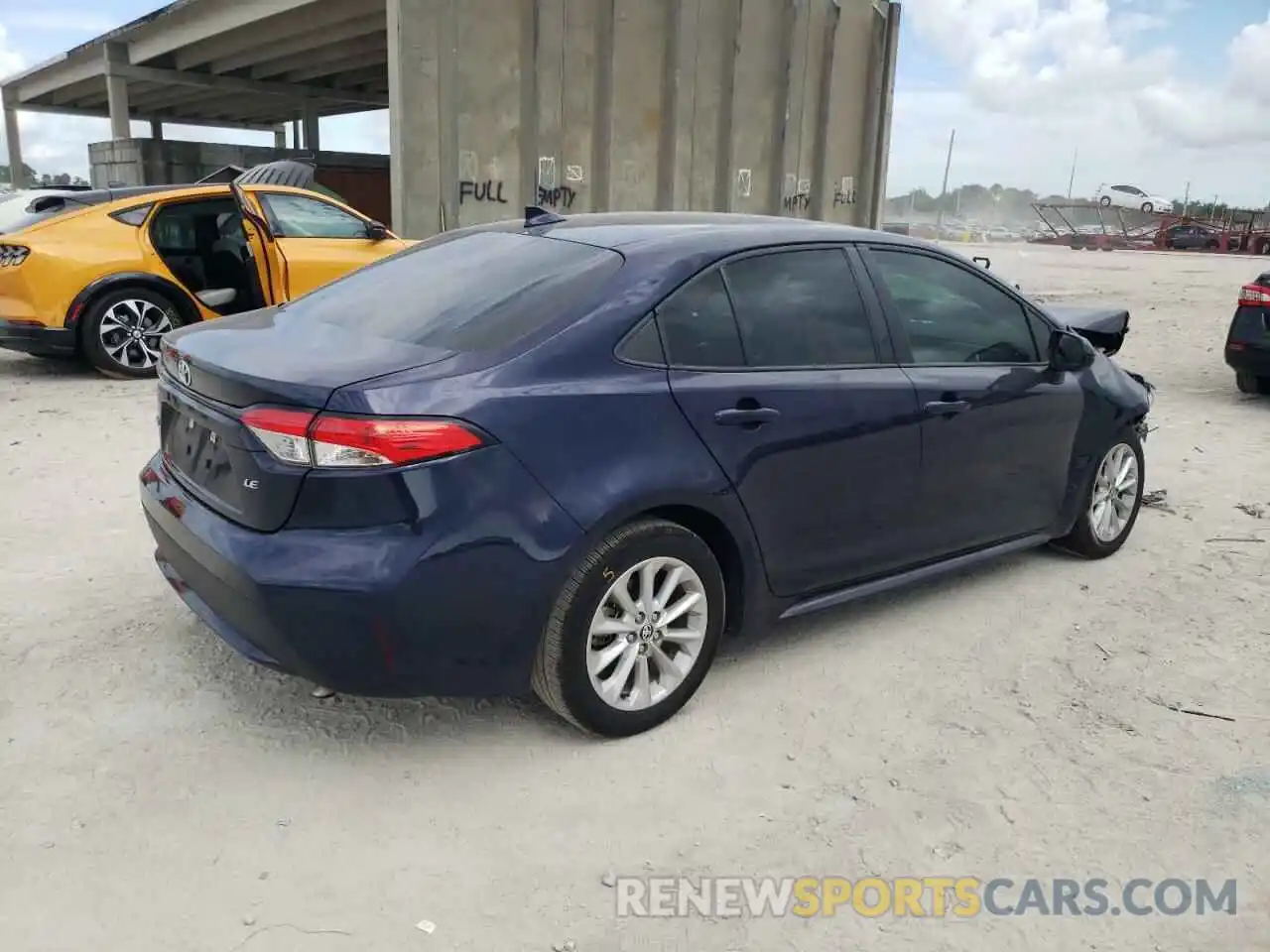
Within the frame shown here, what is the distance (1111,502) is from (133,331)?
7125 millimetres

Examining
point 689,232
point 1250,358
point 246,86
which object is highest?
point 246,86

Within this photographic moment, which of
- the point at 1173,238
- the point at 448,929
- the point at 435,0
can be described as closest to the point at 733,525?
the point at 448,929

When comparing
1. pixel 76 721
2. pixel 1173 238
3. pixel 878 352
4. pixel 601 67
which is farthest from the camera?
pixel 1173 238

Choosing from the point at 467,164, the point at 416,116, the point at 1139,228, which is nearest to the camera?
the point at 416,116

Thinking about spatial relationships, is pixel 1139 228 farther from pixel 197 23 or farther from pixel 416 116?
pixel 416 116

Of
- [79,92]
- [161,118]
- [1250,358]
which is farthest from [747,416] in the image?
[161,118]

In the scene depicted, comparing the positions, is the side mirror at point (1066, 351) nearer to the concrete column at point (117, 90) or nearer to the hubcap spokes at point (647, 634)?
the hubcap spokes at point (647, 634)

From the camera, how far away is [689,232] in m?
3.37

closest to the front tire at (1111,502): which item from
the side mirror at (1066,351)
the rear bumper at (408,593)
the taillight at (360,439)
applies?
the side mirror at (1066,351)

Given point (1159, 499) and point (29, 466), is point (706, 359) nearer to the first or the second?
point (1159, 499)

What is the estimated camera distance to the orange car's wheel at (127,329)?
7.91 meters

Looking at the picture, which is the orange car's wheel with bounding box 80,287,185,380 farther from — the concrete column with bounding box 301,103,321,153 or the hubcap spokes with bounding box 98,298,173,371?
the concrete column with bounding box 301,103,321,153

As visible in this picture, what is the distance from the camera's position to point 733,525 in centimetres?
314

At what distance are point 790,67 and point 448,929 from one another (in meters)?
12.7
